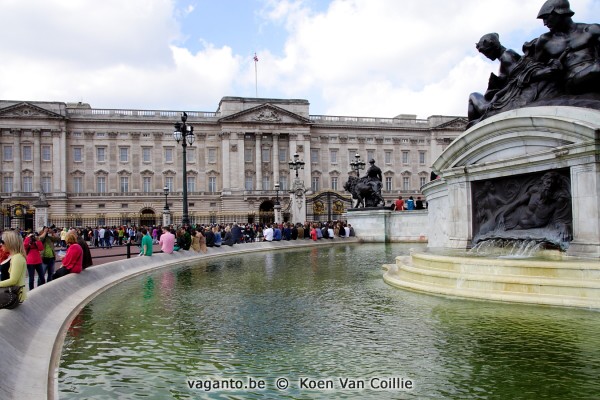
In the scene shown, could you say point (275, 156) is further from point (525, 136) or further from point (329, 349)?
point (329, 349)

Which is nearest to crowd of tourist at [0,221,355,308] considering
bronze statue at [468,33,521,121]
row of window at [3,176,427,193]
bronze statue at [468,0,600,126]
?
bronze statue at [468,0,600,126]

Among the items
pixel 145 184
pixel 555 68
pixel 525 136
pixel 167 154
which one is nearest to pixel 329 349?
pixel 525 136

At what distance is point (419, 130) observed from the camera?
3105 inches

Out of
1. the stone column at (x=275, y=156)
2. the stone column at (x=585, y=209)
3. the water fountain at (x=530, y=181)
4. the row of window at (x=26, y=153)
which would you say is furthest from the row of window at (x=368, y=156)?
the stone column at (x=585, y=209)

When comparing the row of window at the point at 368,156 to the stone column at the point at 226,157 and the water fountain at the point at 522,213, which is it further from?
the water fountain at the point at 522,213

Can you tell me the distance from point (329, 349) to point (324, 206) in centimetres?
4029

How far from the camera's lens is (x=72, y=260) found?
1075cm

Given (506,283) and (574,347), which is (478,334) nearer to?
(574,347)

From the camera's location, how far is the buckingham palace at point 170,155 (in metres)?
65.4

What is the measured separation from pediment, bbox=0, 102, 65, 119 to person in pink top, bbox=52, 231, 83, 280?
60764 mm

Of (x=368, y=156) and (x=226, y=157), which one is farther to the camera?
(x=368, y=156)

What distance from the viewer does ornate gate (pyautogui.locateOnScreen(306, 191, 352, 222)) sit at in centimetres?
4362

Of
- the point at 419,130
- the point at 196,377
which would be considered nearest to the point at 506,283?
the point at 196,377

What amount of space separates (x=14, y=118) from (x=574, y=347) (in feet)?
231
